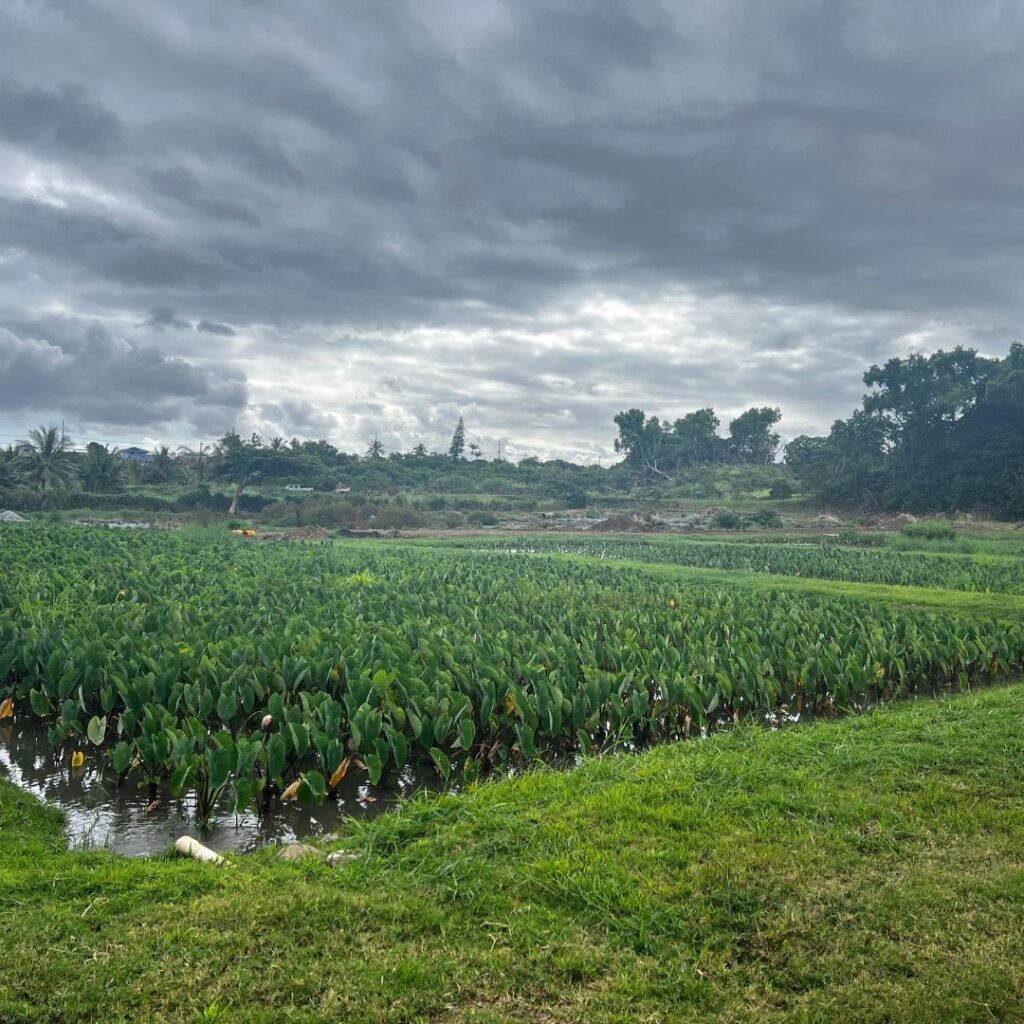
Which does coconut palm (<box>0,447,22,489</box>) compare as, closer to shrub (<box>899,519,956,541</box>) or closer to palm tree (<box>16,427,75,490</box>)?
palm tree (<box>16,427,75,490</box>)

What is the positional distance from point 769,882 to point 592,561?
22.9 meters

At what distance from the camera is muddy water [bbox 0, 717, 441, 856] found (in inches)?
220

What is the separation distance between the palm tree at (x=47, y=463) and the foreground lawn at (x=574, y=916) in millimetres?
58427

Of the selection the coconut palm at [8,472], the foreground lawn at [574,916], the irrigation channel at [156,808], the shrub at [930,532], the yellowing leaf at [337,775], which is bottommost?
the irrigation channel at [156,808]

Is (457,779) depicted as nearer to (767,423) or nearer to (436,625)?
(436,625)

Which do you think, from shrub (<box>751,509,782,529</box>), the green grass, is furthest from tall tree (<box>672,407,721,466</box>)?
the green grass

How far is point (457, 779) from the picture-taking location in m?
6.98

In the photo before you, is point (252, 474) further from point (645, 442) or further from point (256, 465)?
point (645, 442)

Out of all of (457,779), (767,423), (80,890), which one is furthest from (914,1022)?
(767,423)

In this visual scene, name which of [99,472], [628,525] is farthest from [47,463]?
[628,525]

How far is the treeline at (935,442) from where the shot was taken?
50.3 meters

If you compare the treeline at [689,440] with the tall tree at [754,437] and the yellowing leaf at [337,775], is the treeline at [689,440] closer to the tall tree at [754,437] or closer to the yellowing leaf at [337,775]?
the tall tree at [754,437]

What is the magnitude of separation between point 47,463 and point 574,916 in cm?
6186

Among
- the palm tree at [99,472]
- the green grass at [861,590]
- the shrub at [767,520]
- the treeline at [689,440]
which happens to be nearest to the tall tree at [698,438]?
the treeline at [689,440]
